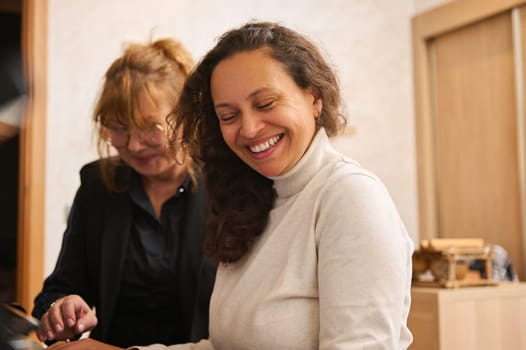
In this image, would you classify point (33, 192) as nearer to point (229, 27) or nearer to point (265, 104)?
point (229, 27)

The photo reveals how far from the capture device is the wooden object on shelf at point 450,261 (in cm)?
235

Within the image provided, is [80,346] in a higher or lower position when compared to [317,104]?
lower

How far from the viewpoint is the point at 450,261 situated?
7.68ft

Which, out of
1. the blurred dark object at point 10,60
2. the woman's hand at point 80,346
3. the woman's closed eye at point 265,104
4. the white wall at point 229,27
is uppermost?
the white wall at point 229,27

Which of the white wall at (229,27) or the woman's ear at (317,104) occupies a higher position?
the white wall at (229,27)

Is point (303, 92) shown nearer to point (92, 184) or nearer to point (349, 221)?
point (349, 221)

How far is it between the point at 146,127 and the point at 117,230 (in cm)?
26

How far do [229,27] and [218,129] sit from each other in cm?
235

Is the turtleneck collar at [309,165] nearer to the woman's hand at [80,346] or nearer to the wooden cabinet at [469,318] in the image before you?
the woman's hand at [80,346]

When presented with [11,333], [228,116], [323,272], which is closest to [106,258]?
[228,116]

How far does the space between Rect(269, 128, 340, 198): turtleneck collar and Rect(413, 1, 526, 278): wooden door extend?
8.82ft

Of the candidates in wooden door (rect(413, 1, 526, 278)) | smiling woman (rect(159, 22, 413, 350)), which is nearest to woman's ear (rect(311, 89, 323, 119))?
smiling woman (rect(159, 22, 413, 350))

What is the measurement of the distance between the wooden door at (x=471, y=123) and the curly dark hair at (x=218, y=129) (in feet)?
8.55

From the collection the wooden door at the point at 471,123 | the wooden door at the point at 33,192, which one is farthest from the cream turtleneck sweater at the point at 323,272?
the wooden door at the point at 471,123
